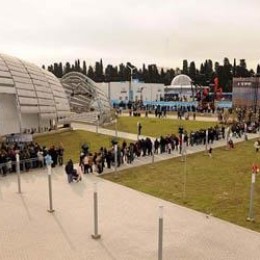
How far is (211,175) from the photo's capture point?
21.7 metres

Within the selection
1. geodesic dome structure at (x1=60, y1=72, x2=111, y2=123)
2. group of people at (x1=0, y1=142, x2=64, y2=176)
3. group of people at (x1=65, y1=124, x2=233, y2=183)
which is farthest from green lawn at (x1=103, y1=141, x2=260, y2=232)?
geodesic dome structure at (x1=60, y1=72, x2=111, y2=123)

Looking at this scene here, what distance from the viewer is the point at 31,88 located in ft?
124

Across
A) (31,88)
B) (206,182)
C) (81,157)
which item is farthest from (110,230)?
(31,88)

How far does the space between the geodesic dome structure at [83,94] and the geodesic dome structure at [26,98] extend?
9521mm

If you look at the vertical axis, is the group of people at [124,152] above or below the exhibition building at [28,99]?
below

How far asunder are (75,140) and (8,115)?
6.48 meters

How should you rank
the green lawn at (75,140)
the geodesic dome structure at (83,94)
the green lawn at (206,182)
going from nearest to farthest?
1. the green lawn at (206,182)
2. the green lawn at (75,140)
3. the geodesic dome structure at (83,94)

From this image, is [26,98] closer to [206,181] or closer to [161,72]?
[206,181]

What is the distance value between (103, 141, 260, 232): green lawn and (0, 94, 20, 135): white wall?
16.6m

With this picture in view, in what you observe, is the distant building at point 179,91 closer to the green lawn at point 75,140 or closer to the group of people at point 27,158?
the green lawn at point 75,140

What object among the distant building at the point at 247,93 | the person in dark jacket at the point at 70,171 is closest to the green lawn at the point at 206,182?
the person in dark jacket at the point at 70,171

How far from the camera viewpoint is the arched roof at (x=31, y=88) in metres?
35.3

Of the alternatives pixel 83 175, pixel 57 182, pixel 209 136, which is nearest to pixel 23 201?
pixel 57 182

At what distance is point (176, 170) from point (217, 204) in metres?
6.63
